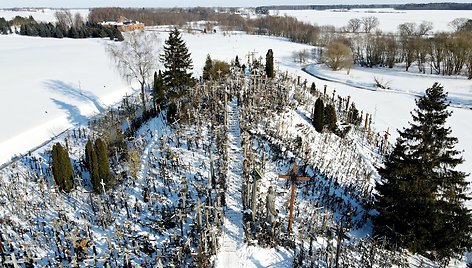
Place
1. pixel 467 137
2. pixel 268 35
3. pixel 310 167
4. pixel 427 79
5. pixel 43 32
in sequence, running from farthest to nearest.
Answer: pixel 268 35 < pixel 43 32 < pixel 427 79 < pixel 467 137 < pixel 310 167

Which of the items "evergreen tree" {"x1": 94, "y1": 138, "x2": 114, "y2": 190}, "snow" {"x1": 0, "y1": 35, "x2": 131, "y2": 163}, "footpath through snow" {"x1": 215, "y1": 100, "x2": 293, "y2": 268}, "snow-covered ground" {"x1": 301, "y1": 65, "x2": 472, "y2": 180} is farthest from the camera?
"snow-covered ground" {"x1": 301, "y1": 65, "x2": 472, "y2": 180}

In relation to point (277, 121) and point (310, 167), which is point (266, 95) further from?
point (310, 167)

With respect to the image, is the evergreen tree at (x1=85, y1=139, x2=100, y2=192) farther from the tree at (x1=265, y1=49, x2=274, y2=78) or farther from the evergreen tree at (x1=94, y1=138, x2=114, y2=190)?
the tree at (x1=265, y1=49, x2=274, y2=78)

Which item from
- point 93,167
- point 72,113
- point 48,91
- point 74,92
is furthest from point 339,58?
point 93,167

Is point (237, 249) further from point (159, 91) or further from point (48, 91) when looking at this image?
point (48, 91)

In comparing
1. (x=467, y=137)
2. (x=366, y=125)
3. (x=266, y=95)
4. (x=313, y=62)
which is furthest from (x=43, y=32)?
(x=467, y=137)

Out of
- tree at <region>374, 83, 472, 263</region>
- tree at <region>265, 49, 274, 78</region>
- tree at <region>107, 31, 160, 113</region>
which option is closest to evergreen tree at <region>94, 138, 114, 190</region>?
tree at <region>107, 31, 160, 113</region>
